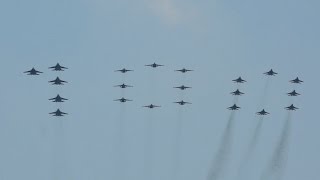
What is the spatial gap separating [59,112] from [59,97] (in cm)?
294

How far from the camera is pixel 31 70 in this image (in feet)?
654

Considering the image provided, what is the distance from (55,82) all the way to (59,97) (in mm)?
2891

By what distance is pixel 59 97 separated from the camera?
198625 millimetres

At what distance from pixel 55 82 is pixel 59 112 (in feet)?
18.5

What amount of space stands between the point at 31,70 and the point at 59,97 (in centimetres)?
733

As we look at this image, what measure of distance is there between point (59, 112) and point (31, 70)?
379 inches

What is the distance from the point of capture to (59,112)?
19762 cm

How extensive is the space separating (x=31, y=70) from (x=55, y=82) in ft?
17.1

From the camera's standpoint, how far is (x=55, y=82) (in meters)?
198
